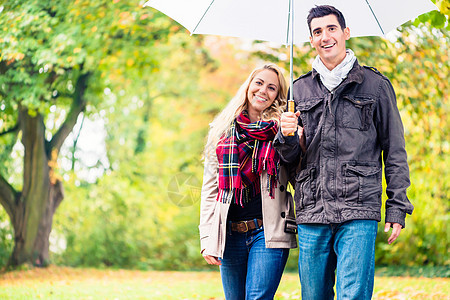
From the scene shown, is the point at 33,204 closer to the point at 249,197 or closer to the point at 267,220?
the point at 249,197

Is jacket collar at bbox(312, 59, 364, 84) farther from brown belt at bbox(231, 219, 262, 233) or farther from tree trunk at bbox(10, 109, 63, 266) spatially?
tree trunk at bbox(10, 109, 63, 266)

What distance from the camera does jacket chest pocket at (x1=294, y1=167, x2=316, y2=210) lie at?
2.85m

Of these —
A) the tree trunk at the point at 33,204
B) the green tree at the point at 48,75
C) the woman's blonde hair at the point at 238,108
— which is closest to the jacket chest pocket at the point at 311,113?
the woman's blonde hair at the point at 238,108

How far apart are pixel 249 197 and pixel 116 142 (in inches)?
338

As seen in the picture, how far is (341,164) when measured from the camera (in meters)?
2.80

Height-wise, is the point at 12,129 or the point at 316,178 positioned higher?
the point at 12,129

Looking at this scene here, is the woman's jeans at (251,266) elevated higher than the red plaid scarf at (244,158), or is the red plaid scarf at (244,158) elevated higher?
the red plaid scarf at (244,158)

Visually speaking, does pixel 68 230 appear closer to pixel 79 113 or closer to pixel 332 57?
pixel 79 113

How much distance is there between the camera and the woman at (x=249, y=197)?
308 cm

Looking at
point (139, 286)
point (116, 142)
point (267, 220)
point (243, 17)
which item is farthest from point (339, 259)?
point (116, 142)

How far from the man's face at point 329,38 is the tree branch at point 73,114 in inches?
275

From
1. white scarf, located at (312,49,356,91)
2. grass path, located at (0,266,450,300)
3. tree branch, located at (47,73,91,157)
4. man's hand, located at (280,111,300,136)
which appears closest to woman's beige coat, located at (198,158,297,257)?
man's hand, located at (280,111,300,136)

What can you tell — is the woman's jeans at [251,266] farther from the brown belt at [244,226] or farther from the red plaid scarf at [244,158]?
the red plaid scarf at [244,158]

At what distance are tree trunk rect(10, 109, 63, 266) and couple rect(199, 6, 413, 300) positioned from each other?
6317mm
